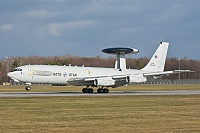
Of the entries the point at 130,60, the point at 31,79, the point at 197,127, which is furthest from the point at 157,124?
the point at 130,60

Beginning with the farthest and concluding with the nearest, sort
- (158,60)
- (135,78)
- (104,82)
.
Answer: (158,60) < (135,78) < (104,82)

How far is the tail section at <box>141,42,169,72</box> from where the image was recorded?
69.6 meters

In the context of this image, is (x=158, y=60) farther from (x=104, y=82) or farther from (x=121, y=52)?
(x=104, y=82)

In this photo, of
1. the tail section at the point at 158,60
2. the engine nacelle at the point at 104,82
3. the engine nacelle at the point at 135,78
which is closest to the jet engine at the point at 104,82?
the engine nacelle at the point at 104,82

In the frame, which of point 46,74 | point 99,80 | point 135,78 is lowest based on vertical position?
Result: point 99,80

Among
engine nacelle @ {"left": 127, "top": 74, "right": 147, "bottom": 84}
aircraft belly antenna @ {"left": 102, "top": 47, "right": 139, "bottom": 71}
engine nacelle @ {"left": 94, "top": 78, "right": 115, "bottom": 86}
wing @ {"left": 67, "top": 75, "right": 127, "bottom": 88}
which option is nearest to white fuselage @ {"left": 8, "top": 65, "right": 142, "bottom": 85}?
wing @ {"left": 67, "top": 75, "right": 127, "bottom": 88}

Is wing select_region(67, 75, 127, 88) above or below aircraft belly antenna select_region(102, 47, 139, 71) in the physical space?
below

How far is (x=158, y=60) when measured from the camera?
70125 mm

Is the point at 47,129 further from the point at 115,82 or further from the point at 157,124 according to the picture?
the point at 115,82

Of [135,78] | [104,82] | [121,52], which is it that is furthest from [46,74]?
[121,52]

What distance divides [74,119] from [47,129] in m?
4.41

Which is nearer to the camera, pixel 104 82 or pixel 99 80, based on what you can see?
pixel 99 80

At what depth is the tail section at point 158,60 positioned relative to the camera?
6962 cm

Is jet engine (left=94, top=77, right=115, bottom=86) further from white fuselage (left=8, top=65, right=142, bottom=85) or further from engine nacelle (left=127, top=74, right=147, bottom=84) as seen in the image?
engine nacelle (left=127, top=74, right=147, bottom=84)
